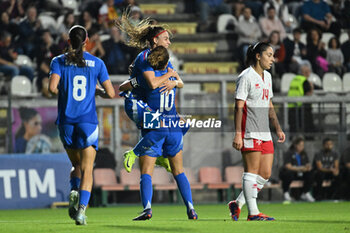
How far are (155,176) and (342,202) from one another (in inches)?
143

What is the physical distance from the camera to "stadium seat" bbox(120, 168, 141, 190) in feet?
51.4

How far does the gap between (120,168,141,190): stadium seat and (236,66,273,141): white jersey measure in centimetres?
725

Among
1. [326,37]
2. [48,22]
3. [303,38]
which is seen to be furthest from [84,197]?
[326,37]

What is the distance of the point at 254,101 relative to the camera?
340 inches

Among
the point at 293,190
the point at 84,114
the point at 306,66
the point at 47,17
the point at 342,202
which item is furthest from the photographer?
the point at 47,17

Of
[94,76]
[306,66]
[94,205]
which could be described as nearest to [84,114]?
[94,76]

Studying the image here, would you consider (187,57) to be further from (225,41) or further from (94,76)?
(94,76)

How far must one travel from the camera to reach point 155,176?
1603cm

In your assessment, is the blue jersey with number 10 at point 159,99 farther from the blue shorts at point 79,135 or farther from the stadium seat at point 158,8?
the stadium seat at point 158,8

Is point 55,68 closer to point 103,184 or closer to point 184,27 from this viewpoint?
point 103,184

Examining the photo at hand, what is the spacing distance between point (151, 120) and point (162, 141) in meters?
0.28

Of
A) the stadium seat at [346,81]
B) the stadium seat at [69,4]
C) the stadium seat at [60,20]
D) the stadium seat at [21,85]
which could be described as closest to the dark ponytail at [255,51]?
the stadium seat at [21,85]

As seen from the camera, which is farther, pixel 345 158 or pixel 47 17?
pixel 47 17

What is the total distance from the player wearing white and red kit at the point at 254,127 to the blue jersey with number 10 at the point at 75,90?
154 centimetres
